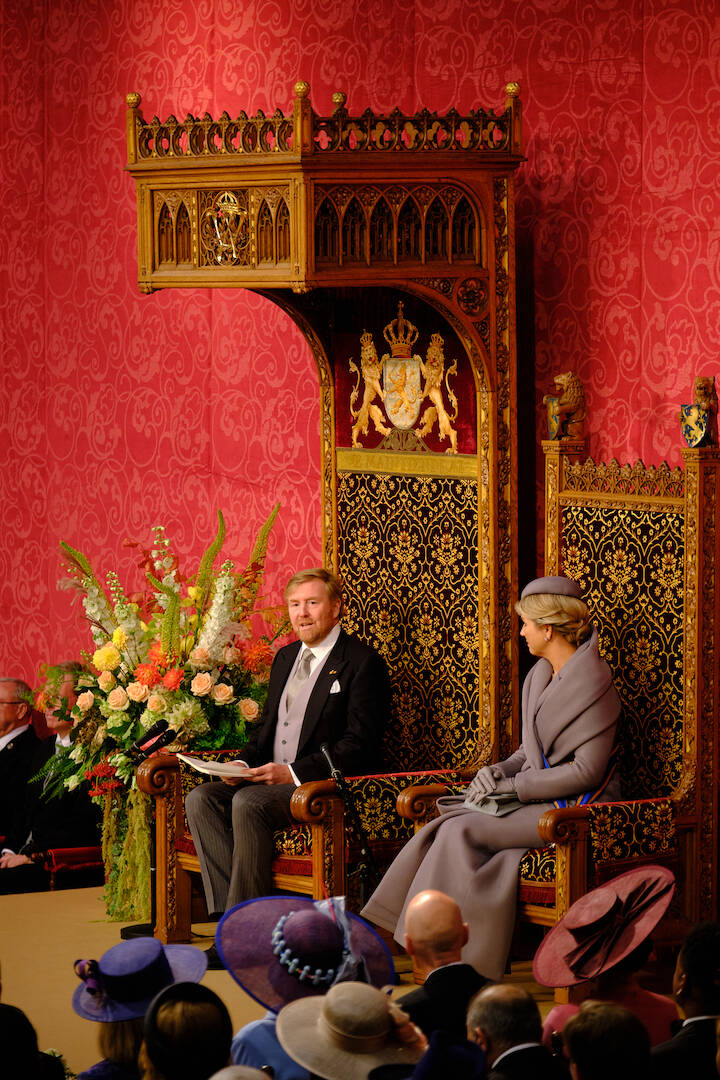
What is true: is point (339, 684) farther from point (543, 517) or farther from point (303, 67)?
point (303, 67)

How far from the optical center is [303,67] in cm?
689

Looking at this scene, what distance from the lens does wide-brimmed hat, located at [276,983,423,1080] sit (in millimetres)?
2664

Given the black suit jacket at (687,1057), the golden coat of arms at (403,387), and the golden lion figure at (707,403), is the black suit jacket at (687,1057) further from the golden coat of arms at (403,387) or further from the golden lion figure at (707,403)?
the golden coat of arms at (403,387)

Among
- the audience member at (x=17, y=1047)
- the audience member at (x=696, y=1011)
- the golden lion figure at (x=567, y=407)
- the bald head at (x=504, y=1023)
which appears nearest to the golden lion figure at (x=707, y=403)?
the golden lion figure at (x=567, y=407)

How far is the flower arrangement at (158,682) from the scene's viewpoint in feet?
20.1

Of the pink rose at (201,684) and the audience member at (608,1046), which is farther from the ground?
the pink rose at (201,684)

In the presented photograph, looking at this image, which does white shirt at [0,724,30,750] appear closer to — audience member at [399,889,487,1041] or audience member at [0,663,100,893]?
audience member at [0,663,100,893]

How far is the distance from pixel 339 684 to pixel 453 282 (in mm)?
1442

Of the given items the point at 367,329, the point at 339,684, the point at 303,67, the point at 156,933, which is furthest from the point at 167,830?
the point at 303,67

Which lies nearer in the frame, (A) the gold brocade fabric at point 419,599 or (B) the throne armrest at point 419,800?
(B) the throne armrest at point 419,800

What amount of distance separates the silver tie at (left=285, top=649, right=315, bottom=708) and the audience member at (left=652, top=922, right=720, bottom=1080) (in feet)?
9.14

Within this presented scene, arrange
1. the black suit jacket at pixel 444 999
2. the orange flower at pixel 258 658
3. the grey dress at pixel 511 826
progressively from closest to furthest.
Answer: the black suit jacket at pixel 444 999, the grey dress at pixel 511 826, the orange flower at pixel 258 658

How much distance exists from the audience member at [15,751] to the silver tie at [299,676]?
1503 mm

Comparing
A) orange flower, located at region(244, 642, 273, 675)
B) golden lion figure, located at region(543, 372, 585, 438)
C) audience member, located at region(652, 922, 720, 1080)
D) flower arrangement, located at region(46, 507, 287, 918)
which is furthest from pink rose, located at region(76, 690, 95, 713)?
audience member, located at region(652, 922, 720, 1080)
